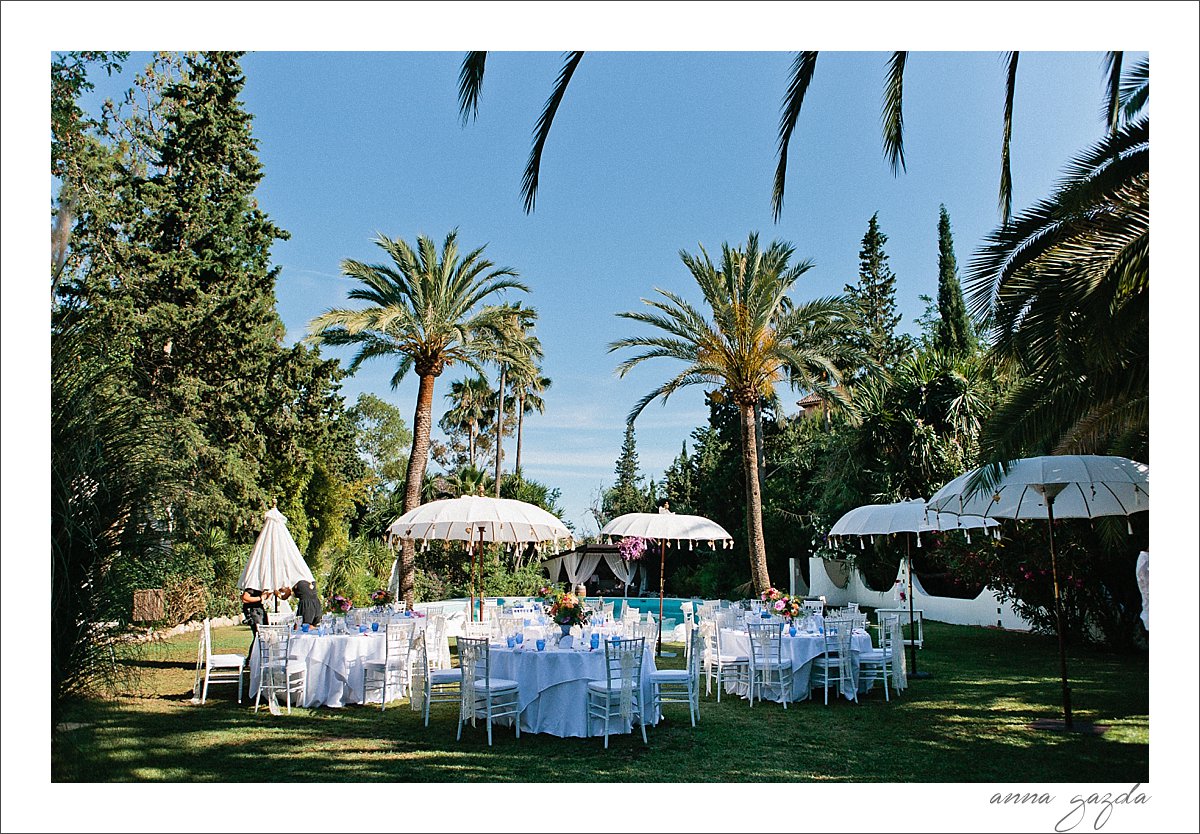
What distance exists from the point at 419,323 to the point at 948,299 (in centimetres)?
2524

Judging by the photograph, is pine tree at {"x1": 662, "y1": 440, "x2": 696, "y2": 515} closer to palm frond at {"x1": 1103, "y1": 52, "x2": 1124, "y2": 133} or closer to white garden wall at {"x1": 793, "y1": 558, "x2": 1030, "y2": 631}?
white garden wall at {"x1": 793, "y1": 558, "x2": 1030, "y2": 631}

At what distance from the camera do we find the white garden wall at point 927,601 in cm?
1794

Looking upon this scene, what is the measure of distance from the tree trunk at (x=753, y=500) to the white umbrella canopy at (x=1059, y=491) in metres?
8.44

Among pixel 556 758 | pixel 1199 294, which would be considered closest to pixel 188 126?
pixel 556 758

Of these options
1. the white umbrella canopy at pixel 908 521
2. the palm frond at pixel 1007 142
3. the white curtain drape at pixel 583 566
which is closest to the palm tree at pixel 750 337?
the white umbrella canopy at pixel 908 521

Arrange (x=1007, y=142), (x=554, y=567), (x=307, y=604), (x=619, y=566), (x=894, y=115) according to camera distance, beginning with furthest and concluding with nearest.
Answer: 1. (x=554, y=567)
2. (x=619, y=566)
3. (x=307, y=604)
4. (x=1007, y=142)
5. (x=894, y=115)

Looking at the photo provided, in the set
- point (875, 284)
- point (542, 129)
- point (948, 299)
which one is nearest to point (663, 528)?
point (542, 129)

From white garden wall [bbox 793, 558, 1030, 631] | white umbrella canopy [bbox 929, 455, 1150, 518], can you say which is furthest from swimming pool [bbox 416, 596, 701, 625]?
white umbrella canopy [bbox 929, 455, 1150, 518]

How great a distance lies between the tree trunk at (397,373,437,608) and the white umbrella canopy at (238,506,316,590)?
21.5 ft

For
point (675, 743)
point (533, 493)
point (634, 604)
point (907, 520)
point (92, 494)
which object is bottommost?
point (634, 604)

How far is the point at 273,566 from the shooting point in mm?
12016

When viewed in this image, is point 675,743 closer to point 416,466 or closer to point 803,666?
point 803,666

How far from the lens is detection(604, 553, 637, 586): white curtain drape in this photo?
36.8 meters

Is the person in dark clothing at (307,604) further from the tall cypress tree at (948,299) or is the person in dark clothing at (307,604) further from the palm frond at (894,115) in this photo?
the tall cypress tree at (948,299)
